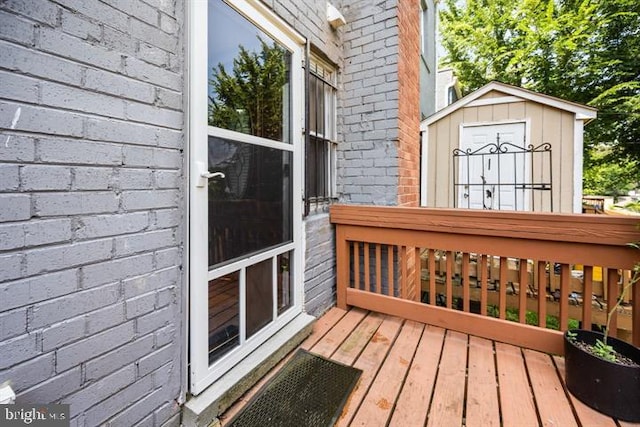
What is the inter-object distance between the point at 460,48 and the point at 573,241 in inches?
402

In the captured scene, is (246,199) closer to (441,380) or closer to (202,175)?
(202,175)

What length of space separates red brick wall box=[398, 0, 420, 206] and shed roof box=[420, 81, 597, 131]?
1.78 m

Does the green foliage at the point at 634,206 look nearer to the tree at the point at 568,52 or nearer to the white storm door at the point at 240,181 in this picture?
the white storm door at the point at 240,181

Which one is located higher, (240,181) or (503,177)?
(503,177)

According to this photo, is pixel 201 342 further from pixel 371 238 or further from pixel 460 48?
pixel 460 48

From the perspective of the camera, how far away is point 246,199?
5.41 ft

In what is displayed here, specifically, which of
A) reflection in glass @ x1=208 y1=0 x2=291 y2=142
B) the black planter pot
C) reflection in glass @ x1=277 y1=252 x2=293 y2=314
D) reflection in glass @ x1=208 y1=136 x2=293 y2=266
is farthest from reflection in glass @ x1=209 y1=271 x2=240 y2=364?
the black planter pot

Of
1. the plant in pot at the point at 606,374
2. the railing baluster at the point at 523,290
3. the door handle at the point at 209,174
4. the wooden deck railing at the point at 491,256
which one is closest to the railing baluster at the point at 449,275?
the wooden deck railing at the point at 491,256

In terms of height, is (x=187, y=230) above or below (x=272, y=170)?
below

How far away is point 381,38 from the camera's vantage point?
8.61 ft

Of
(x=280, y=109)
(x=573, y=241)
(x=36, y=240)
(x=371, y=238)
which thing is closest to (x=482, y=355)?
(x=573, y=241)

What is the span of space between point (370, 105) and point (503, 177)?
9.64 ft

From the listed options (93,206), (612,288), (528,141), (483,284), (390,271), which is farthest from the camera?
(528,141)

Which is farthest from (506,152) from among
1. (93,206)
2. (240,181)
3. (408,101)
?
(93,206)
